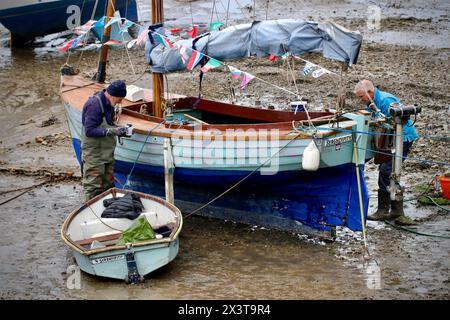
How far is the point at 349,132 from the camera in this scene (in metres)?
10.4

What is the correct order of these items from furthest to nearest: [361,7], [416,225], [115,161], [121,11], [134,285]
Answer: [361,7]
[121,11]
[115,161]
[416,225]
[134,285]

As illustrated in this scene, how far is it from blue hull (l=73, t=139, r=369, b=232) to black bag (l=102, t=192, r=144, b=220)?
0.83 m

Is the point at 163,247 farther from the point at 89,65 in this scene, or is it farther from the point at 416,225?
the point at 89,65

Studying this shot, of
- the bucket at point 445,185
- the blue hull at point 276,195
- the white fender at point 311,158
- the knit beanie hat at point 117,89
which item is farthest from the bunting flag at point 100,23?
the bucket at point 445,185

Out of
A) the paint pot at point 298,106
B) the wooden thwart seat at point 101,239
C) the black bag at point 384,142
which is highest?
the paint pot at point 298,106

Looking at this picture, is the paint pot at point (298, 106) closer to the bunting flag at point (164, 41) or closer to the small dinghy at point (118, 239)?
the bunting flag at point (164, 41)

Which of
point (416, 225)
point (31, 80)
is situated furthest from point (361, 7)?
point (416, 225)

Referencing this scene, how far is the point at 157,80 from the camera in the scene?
1195cm

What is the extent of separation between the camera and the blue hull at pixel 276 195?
10.6 metres

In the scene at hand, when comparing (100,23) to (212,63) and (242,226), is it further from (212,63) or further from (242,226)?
(242,226)

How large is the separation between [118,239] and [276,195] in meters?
2.31

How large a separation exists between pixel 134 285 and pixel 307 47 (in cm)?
370

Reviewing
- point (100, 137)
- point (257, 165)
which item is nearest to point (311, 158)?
point (257, 165)

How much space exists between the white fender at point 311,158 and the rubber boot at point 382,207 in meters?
1.66
